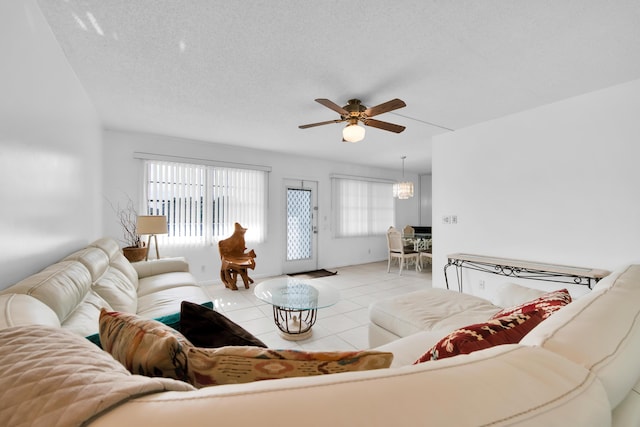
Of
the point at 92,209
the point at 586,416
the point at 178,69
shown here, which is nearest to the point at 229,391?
the point at 586,416

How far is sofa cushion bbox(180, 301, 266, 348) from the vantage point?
0.92 metres

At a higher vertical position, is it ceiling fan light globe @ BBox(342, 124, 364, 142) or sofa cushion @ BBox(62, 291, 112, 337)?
ceiling fan light globe @ BBox(342, 124, 364, 142)

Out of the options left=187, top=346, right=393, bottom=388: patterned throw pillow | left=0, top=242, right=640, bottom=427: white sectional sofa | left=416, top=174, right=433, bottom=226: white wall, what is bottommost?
left=187, top=346, right=393, bottom=388: patterned throw pillow

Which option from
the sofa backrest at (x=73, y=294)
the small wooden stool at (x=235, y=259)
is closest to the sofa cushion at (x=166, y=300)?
the sofa backrest at (x=73, y=294)

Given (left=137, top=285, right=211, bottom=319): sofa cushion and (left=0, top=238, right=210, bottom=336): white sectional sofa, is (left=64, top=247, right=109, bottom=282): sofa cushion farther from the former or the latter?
(left=137, top=285, right=211, bottom=319): sofa cushion

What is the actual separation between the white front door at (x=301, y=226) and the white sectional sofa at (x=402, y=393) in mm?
4855

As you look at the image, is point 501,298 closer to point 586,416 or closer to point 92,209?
point 586,416

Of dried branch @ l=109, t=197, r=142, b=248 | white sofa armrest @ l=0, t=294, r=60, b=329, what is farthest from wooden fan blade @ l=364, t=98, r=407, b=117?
dried branch @ l=109, t=197, r=142, b=248

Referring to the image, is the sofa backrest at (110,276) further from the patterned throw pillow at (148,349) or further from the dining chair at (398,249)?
the dining chair at (398,249)

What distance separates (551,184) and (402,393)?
3571mm

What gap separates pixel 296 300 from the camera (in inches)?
95.0

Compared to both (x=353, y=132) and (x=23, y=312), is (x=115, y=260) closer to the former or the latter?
(x=23, y=312)

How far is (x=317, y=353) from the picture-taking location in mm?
655

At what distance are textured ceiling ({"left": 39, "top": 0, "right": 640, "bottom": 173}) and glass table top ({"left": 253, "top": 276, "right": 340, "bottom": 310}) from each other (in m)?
2.03
